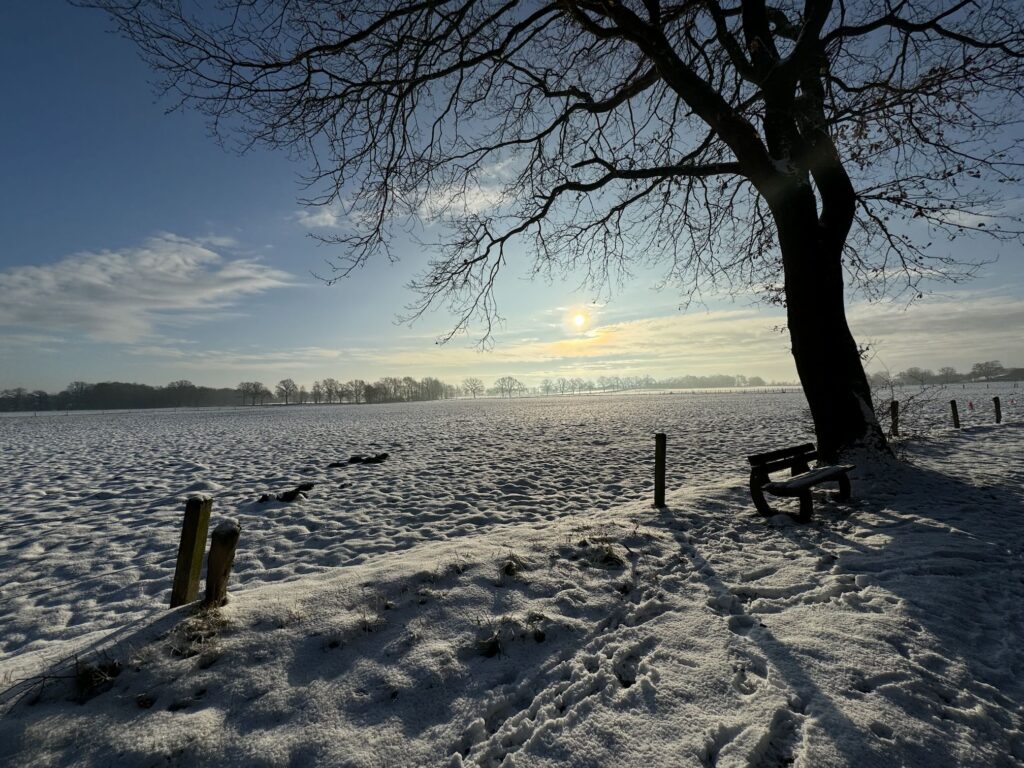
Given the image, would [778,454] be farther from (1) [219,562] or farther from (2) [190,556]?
(2) [190,556]

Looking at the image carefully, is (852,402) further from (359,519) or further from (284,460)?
(284,460)

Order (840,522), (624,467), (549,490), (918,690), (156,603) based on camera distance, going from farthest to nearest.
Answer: (624,467) < (549,490) < (840,522) < (156,603) < (918,690)

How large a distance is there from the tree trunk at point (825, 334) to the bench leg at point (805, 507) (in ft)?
7.30

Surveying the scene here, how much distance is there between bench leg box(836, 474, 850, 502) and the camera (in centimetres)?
605

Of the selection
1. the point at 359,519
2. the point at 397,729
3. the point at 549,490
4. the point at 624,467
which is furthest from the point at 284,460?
the point at 397,729

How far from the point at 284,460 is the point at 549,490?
8.95 m

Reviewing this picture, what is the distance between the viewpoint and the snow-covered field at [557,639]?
229cm

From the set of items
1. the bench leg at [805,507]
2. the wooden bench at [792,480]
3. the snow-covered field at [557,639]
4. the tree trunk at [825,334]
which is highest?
the tree trunk at [825,334]

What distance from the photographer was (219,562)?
3.55 m

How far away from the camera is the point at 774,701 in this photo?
8.01 feet

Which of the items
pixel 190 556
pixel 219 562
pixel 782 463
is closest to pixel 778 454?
pixel 782 463

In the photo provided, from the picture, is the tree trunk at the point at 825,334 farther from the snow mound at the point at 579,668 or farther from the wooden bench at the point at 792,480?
the snow mound at the point at 579,668

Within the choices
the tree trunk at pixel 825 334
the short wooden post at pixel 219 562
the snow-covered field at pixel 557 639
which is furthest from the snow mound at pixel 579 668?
the tree trunk at pixel 825 334

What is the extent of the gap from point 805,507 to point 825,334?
10.3 feet
